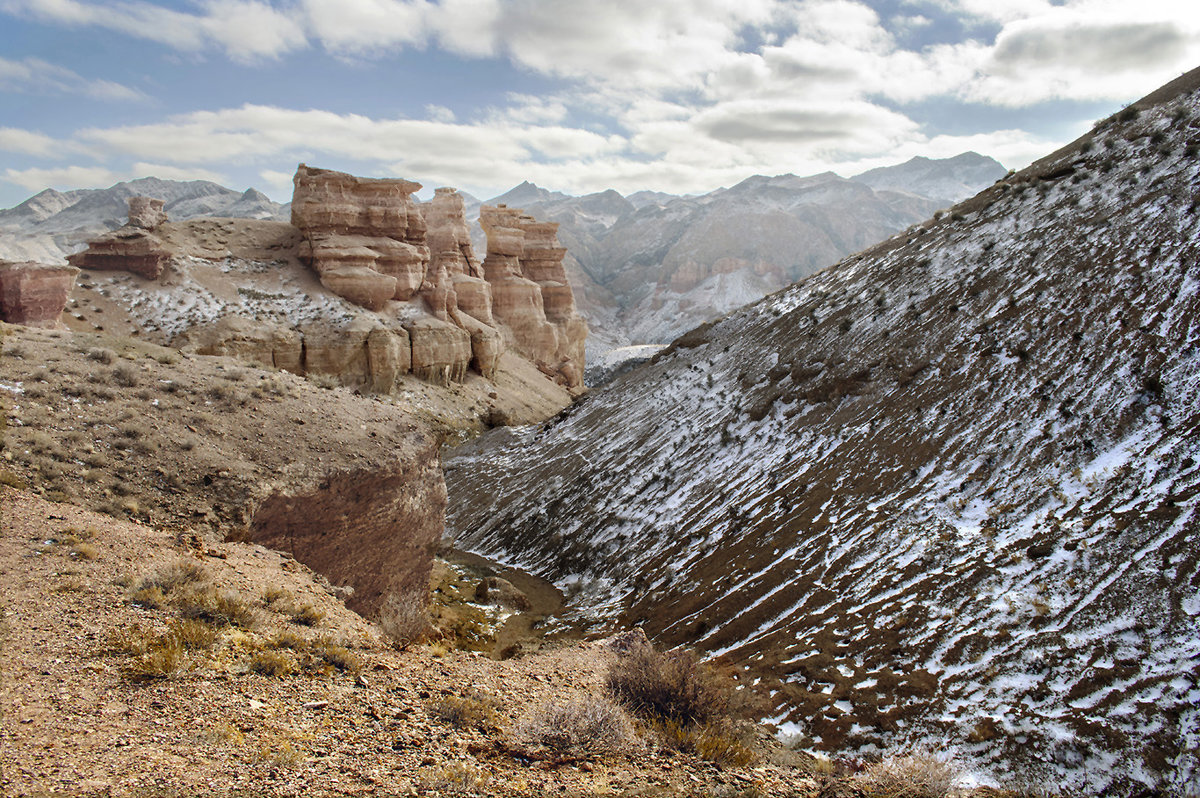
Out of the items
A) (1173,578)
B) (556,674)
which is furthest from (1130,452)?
(556,674)

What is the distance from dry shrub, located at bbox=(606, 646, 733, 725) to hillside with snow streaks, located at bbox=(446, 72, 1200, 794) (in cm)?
135

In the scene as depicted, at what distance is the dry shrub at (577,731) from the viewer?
17.2ft

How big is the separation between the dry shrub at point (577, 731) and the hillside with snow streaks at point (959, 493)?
2777 millimetres

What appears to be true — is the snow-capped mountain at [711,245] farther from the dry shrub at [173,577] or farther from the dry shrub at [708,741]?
the dry shrub at [708,741]

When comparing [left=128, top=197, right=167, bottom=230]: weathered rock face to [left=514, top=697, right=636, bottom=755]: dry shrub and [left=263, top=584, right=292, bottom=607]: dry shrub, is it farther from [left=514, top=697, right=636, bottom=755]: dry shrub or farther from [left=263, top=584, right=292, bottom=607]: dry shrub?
[left=514, top=697, right=636, bottom=755]: dry shrub

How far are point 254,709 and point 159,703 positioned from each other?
612 mm

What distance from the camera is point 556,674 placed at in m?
7.51

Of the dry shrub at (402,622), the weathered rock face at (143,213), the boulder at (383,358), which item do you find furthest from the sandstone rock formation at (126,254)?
the dry shrub at (402,622)

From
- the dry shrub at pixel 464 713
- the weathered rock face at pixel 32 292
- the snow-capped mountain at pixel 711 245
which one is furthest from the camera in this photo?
the snow-capped mountain at pixel 711 245

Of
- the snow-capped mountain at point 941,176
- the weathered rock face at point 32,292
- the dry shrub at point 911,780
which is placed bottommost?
the dry shrub at point 911,780

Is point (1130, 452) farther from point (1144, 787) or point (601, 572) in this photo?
point (601, 572)

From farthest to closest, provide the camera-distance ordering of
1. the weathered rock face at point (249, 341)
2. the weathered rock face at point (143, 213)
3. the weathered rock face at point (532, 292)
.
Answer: the weathered rock face at point (532, 292), the weathered rock face at point (143, 213), the weathered rock face at point (249, 341)

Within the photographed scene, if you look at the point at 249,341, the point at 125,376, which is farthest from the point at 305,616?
the point at 249,341

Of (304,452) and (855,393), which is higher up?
(855,393)
